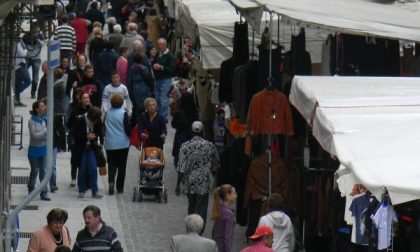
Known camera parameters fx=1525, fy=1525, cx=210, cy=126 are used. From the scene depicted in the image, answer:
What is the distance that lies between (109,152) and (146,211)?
121cm

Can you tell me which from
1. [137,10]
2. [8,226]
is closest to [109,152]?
[8,226]

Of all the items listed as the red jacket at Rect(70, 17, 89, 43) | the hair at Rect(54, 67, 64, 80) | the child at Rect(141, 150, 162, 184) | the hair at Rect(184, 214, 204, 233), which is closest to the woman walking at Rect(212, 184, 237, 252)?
the hair at Rect(184, 214, 204, 233)

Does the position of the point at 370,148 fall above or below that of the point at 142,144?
above

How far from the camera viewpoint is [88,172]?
2236 centimetres

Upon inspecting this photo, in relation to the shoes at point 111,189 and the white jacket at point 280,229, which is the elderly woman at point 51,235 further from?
the shoes at point 111,189

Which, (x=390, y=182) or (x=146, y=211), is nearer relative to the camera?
(x=390, y=182)

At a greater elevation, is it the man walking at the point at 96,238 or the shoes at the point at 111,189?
the man walking at the point at 96,238

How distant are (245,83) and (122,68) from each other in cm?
944

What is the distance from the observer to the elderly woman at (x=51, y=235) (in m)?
15.1

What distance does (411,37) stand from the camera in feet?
59.6

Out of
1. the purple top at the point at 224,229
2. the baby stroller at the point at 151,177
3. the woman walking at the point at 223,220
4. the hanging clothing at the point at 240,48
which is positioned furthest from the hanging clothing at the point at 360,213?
the baby stroller at the point at 151,177

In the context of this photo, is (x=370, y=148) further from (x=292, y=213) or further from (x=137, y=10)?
(x=137, y=10)

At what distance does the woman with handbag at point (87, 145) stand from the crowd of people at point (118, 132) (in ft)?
0.05

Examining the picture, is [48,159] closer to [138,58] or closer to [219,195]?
[219,195]
